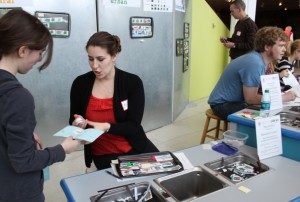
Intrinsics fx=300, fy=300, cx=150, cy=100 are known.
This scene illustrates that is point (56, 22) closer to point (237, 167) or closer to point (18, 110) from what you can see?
point (18, 110)

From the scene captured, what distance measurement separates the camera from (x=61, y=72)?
9.86ft

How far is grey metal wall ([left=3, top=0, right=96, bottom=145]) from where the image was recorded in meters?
2.89

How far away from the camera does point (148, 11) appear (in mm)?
3539

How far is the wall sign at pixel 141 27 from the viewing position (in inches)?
134

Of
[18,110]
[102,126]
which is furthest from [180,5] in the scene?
[18,110]

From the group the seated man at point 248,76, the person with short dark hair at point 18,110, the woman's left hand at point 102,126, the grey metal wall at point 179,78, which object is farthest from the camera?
the grey metal wall at point 179,78

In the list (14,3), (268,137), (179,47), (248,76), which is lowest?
(268,137)

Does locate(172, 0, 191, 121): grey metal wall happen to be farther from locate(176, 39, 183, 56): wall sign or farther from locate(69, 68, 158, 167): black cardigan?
locate(69, 68, 158, 167): black cardigan

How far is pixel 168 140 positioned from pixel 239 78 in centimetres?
133

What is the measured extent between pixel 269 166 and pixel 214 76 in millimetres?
4730

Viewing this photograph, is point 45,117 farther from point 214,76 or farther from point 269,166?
point 214,76

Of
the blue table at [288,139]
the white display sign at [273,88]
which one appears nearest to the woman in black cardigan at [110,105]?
Result: the blue table at [288,139]

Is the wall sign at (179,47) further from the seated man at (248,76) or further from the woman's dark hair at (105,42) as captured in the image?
the woman's dark hair at (105,42)

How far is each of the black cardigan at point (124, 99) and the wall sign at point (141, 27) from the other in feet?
5.36
